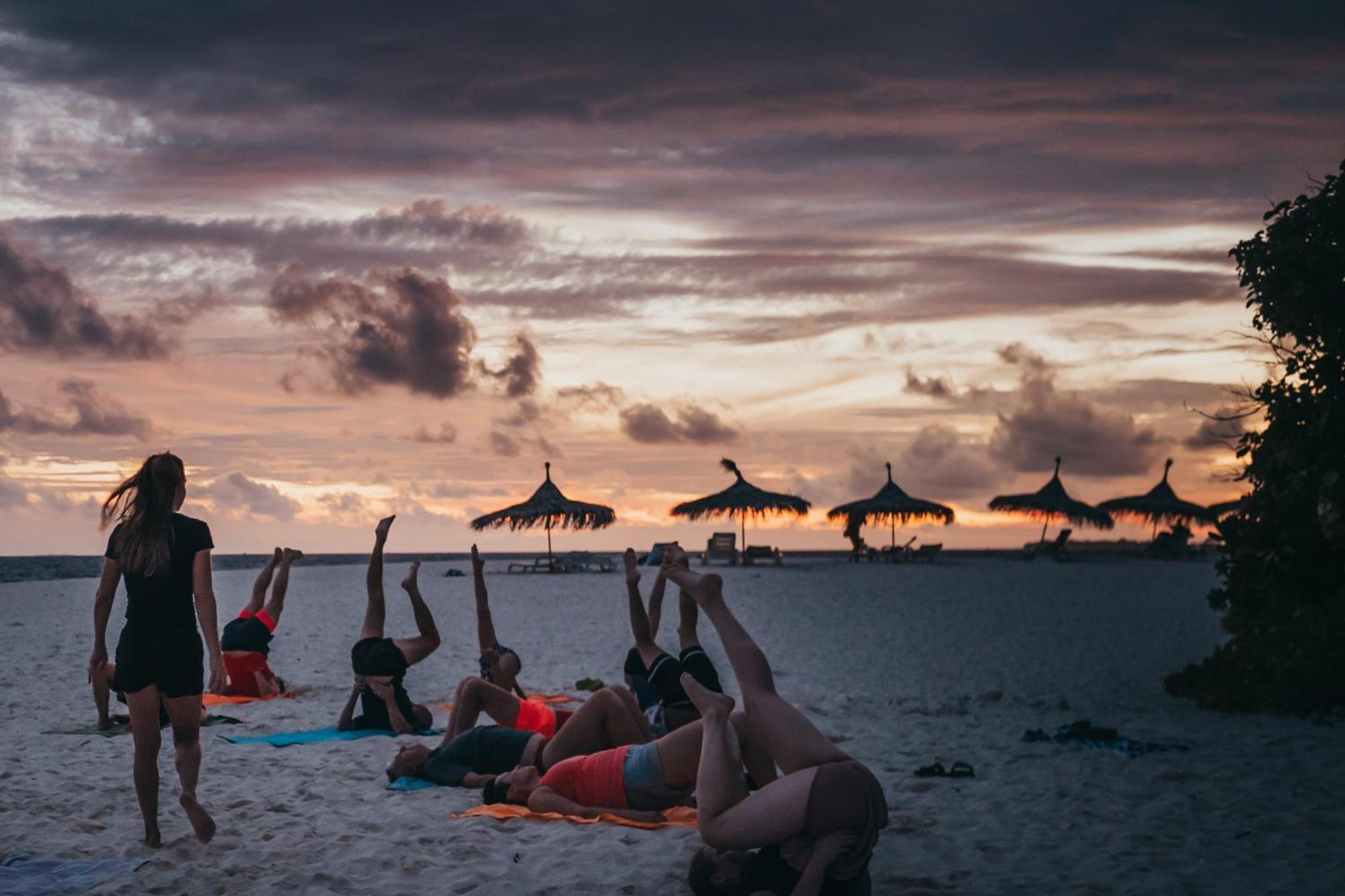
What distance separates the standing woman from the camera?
5602 mm

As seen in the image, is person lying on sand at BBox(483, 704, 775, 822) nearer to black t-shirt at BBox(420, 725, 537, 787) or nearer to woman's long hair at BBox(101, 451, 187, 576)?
black t-shirt at BBox(420, 725, 537, 787)

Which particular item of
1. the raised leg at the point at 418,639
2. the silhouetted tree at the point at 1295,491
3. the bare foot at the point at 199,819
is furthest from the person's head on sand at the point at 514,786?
the silhouetted tree at the point at 1295,491

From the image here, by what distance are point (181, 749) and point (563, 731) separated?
→ 1867 millimetres

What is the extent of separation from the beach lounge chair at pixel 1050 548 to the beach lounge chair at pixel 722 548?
1017 cm

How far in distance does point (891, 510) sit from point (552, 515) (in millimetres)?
9770

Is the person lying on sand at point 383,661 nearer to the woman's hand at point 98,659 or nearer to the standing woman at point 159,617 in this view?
the woman's hand at point 98,659

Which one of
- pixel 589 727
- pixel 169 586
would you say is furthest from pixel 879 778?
pixel 169 586

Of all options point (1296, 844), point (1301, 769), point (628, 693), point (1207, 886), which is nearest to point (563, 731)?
point (628, 693)

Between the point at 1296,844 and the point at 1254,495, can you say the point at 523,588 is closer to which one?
the point at 1254,495

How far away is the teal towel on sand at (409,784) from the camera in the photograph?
6.97 m

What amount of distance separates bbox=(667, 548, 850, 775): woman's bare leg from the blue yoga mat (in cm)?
322

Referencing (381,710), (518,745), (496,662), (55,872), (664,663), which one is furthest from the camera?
(381,710)

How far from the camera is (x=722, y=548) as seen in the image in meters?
33.8

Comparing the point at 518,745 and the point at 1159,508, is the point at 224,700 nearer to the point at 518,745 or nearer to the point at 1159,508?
the point at 518,745
